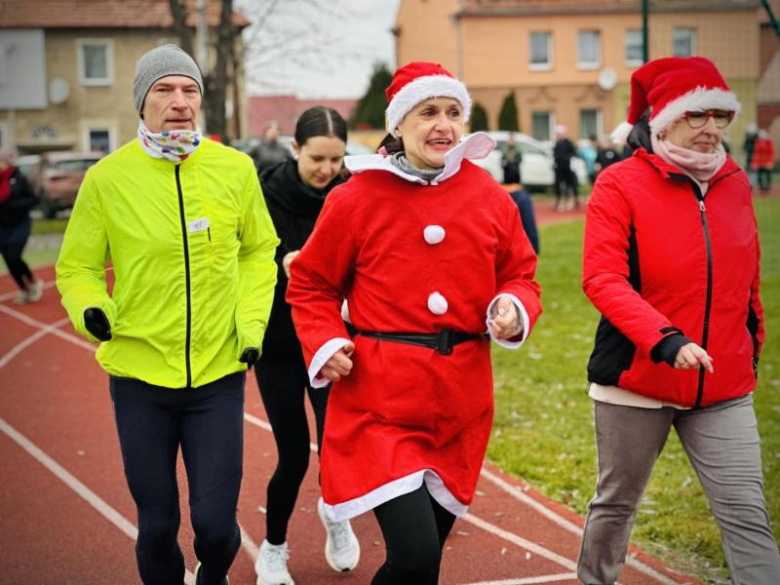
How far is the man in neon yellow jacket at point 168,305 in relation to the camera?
384 centimetres

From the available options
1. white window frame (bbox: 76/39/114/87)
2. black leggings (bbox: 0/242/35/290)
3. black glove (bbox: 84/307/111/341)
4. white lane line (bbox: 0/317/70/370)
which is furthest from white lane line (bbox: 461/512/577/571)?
white window frame (bbox: 76/39/114/87)

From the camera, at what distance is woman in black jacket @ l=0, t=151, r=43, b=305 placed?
1439cm

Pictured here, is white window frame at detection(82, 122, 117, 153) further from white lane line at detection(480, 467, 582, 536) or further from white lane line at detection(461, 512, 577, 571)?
white lane line at detection(461, 512, 577, 571)

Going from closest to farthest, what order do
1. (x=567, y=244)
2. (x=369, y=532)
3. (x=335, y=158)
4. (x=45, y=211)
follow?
(x=335, y=158), (x=369, y=532), (x=567, y=244), (x=45, y=211)

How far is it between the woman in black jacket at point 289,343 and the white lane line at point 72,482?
3.09ft

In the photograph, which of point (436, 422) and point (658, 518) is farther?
point (658, 518)

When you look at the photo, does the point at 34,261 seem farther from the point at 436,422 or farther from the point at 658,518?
the point at 436,422

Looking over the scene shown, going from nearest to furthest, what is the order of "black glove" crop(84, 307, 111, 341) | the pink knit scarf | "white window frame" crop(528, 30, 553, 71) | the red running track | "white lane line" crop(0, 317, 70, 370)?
1. "black glove" crop(84, 307, 111, 341)
2. the pink knit scarf
3. the red running track
4. "white lane line" crop(0, 317, 70, 370)
5. "white window frame" crop(528, 30, 553, 71)

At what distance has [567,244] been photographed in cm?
2016

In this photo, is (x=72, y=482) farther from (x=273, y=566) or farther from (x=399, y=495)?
(x=399, y=495)

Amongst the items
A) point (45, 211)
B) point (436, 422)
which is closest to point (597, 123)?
point (45, 211)

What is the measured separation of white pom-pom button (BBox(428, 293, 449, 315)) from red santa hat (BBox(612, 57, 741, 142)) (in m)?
1.21

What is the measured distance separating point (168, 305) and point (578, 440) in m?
4.53

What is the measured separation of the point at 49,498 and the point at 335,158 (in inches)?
119
